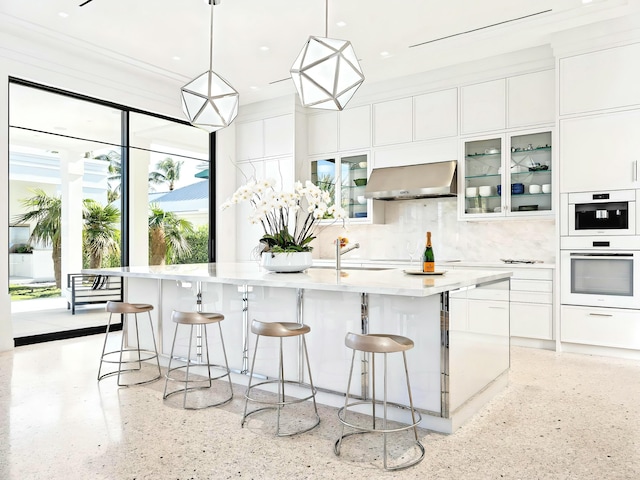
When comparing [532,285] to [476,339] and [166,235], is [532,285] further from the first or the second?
[166,235]

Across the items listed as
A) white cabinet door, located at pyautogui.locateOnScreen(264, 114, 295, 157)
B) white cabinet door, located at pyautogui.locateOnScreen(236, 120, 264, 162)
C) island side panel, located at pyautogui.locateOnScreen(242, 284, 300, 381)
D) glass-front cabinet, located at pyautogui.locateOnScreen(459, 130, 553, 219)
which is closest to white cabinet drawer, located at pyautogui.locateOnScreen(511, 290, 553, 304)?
glass-front cabinet, located at pyautogui.locateOnScreen(459, 130, 553, 219)

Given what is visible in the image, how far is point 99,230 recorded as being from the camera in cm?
570

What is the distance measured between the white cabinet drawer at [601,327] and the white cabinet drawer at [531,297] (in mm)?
174

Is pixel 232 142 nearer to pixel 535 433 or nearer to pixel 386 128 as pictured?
pixel 386 128

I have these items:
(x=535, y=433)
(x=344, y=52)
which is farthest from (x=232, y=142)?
(x=535, y=433)

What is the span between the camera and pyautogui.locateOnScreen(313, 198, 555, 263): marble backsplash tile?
5.36 metres

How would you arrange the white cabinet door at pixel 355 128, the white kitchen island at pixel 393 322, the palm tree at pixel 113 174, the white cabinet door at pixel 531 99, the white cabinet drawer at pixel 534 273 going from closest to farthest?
the white kitchen island at pixel 393 322 < the white cabinet drawer at pixel 534 273 < the white cabinet door at pixel 531 99 < the palm tree at pixel 113 174 < the white cabinet door at pixel 355 128

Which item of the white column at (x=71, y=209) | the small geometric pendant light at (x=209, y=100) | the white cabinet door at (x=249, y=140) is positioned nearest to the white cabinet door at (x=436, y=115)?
the white cabinet door at (x=249, y=140)

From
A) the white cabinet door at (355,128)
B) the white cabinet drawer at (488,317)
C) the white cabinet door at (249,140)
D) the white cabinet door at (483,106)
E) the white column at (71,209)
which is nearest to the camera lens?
the white cabinet drawer at (488,317)

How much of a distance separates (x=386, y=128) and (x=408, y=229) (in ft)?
4.35

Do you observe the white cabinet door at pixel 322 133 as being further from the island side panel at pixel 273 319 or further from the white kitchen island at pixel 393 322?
the island side panel at pixel 273 319

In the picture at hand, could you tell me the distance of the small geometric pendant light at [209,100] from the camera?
A: 3633 mm

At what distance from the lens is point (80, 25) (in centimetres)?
462

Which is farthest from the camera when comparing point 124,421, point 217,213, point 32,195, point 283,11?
point 217,213
